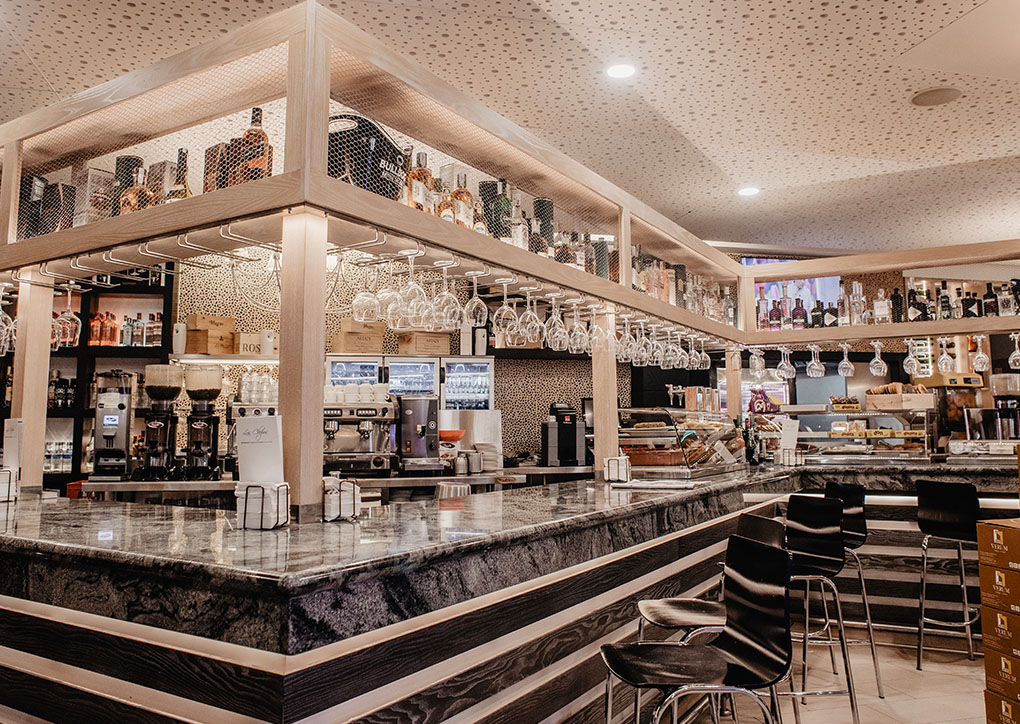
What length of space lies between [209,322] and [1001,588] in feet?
21.2

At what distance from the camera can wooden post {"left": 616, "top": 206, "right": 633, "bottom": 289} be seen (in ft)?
13.8

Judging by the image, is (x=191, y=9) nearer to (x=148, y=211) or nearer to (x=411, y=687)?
(x=148, y=211)

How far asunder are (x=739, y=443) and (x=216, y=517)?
417 centimetres

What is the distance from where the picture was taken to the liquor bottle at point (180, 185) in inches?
109

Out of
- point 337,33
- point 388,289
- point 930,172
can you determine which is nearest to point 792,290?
point 930,172

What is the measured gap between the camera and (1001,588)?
2.39 m

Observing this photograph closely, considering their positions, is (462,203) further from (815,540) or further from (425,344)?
(425,344)

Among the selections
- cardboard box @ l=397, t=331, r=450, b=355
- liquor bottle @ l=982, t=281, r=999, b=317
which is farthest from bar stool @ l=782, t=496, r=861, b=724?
cardboard box @ l=397, t=331, r=450, b=355

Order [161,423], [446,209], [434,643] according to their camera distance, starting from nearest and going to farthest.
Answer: [434,643] → [446,209] → [161,423]

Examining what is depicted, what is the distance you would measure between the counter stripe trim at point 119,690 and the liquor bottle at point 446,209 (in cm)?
205

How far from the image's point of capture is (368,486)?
6.00 metres

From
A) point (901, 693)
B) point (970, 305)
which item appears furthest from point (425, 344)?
point (970, 305)

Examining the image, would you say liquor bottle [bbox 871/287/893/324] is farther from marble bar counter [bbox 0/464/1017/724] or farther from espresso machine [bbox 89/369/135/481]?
espresso machine [bbox 89/369/135/481]

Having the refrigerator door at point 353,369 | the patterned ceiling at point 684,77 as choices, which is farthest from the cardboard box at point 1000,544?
the refrigerator door at point 353,369
